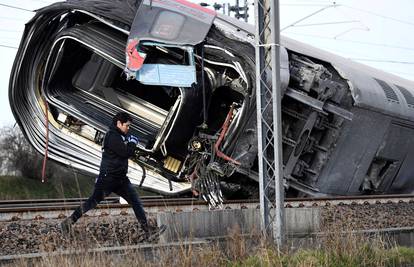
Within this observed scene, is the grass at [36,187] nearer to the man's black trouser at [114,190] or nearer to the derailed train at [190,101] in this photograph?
the derailed train at [190,101]

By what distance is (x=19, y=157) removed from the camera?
44.8m

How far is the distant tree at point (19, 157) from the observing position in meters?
43.1

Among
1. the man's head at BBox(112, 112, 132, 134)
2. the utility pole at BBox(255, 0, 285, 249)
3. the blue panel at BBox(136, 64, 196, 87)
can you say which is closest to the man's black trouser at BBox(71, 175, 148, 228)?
the man's head at BBox(112, 112, 132, 134)

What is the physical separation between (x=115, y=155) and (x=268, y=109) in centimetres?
192

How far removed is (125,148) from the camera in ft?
25.6

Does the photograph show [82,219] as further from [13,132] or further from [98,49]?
[13,132]

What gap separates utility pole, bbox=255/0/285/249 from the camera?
741cm

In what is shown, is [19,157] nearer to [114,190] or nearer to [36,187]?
[36,187]

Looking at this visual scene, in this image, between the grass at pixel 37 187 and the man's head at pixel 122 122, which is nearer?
the man's head at pixel 122 122

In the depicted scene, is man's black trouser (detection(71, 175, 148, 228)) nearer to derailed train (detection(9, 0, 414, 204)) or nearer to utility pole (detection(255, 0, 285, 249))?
utility pole (detection(255, 0, 285, 249))

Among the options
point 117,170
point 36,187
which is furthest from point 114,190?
point 36,187

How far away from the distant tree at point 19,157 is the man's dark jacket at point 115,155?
112ft

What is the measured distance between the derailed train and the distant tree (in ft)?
90.1

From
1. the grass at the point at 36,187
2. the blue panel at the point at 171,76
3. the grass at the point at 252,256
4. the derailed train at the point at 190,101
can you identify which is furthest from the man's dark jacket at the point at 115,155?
the grass at the point at 36,187
